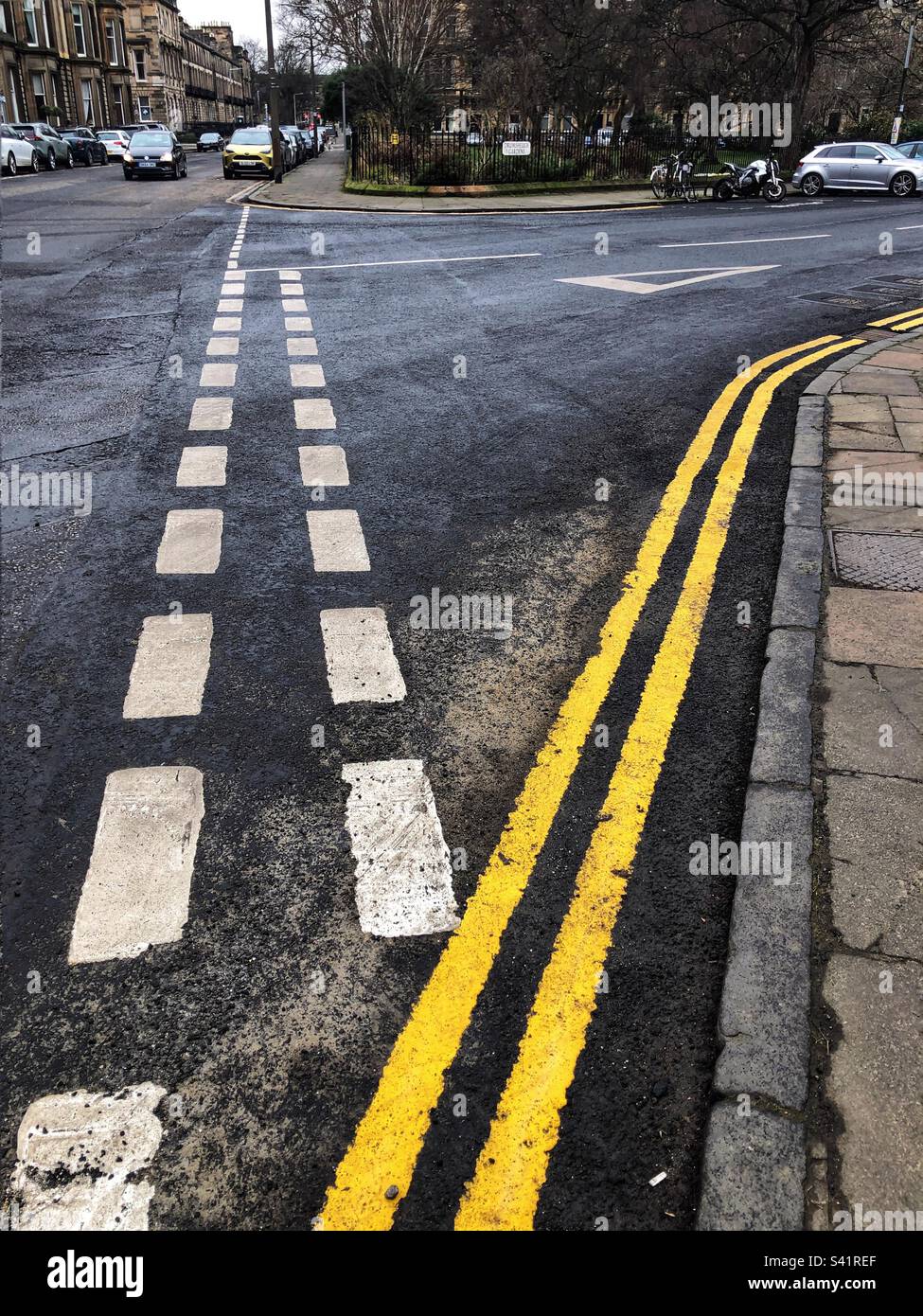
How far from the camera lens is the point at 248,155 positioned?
34562 mm

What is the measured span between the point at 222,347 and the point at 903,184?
2768 centimetres

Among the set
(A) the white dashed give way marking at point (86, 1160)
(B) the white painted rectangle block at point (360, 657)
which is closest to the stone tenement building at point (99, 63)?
(B) the white painted rectangle block at point (360, 657)

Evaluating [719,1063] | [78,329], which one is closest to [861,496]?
[719,1063]

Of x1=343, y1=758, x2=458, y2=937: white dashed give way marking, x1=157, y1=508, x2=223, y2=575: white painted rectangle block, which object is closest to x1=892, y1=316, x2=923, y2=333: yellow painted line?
x1=157, y1=508, x2=223, y2=575: white painted rectangle block

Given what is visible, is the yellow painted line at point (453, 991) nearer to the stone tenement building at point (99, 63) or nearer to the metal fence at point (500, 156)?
the metal fence at point (500, 156)

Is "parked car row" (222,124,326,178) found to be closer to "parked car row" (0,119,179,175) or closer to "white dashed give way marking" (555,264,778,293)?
"parked car row" (0,119,179,175)

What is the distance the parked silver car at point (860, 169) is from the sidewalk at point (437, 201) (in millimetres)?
4972

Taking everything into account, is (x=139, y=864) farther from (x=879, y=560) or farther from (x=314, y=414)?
(x=314, y=414)

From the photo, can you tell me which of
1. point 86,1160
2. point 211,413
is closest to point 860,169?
point 211,413

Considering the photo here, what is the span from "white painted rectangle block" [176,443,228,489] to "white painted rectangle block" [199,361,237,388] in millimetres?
1689

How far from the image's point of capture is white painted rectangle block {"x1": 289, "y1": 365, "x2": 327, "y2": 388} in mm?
8312

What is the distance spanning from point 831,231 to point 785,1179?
2048 cm

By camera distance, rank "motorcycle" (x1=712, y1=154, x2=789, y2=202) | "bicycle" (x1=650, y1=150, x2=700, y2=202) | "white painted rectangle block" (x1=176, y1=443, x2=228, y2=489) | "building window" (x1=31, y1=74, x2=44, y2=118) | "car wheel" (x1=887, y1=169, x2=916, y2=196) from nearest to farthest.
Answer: "white painted rectangle block" (x1=176, y1=443, x2=228, y2=489)
"bicycle" (x1=650, y1=150, x2=700, y2=202)
"motorcycle" (x1=712, y1=154, x2=789, y2=202)
"car wheel" (x1=887, y1=169, x2=916, y2=196)
"building window" (x1=31, y1=74, x2=44, y2=118)
